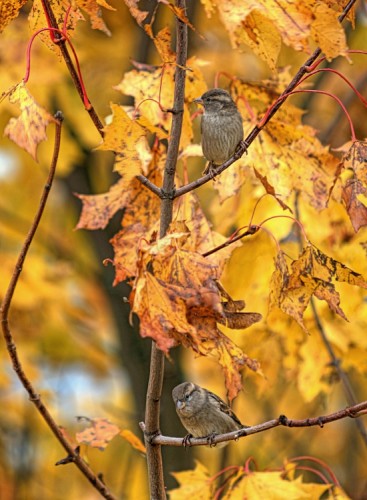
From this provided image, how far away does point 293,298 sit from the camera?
2242 millimetres

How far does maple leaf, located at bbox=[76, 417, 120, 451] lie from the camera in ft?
8.44

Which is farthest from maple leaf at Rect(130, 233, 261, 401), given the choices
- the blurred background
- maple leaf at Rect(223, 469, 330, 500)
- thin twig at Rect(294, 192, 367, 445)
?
thin twig at Rect(294, 192, 367, 445)

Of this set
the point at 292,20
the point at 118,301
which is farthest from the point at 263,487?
the point at 118,301

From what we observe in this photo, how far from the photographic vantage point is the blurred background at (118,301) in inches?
149

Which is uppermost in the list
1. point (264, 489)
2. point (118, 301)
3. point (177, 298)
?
point (118, 301)

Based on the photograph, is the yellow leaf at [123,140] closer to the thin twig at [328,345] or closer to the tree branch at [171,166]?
the tree branch at [171,166]

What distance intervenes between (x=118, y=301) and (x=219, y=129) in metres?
2.42

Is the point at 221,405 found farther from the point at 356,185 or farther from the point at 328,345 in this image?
the point at 356,185

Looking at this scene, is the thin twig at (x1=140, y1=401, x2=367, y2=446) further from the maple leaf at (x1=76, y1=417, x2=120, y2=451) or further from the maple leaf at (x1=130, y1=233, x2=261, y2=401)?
the maple leaf at (x1=76, y1=417, x2=120, y2=451)

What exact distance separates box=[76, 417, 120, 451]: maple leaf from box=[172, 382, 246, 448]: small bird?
726mm

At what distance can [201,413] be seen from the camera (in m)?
3.40

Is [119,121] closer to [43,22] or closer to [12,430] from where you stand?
[43,22]

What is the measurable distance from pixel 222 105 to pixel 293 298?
1112 millimetres

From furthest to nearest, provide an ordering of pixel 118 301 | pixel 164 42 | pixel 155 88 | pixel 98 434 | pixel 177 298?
pixel 118 301 < pixel 155 88 < pixel 98 434 < pixel 164 42 < pixel 177 298
